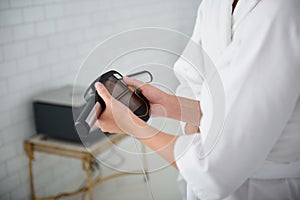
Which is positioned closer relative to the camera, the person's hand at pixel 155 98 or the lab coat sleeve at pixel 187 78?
the person's hand at pixel 155 98

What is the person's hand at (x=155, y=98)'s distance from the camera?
34.0 inches

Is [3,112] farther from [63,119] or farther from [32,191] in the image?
[32,191]

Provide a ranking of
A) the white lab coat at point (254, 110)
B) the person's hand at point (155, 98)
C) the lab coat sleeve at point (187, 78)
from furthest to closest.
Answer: the lab coat sleeve at point (187, 78) < the person's hand at point (155, 98) < the white lab coat at point (254, 110)

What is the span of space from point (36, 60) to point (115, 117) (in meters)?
1.26

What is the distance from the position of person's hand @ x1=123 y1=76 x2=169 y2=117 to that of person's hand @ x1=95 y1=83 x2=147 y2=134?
7 cm

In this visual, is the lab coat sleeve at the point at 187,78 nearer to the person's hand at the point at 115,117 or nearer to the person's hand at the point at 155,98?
the person's hand at the point at 155,98

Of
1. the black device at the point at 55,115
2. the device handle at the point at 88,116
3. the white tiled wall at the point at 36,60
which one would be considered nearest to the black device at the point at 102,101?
the device handle at the point at 88,116

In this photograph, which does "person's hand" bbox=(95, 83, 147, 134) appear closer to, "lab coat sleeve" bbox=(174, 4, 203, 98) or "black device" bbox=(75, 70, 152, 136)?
"black device" bbox=(75, 70, 152, 136)

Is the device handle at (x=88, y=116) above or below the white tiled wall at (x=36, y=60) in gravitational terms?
above

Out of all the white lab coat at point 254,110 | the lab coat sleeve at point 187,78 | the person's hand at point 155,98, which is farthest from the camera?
the lab coat sleeve at point 187,78

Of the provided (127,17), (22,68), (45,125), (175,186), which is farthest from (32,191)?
(127,17)

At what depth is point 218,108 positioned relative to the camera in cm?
79

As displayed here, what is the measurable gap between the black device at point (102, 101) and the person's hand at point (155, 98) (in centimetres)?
5

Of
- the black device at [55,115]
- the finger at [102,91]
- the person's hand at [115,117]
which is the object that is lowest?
the black device at [55,115]
